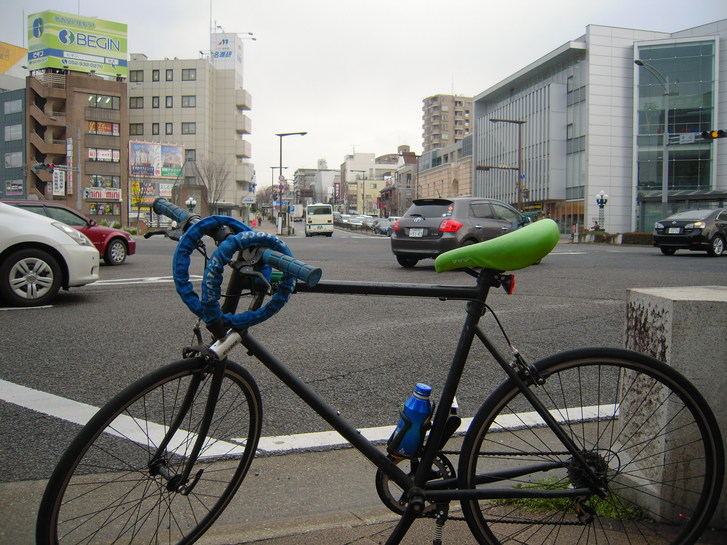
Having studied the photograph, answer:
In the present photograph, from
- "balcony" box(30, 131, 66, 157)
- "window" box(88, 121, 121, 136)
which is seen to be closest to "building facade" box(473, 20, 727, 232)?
"window" box(88, 121, 121, 136)

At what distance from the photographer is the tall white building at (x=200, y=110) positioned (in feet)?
241

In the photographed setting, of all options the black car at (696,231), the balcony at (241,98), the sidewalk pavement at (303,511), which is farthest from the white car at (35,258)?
the balcony at (241,98)

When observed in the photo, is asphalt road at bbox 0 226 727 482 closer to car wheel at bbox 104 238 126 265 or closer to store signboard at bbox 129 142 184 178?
car wheel at bbox 104 238 126 265

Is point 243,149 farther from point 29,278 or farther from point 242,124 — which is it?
point 29,278

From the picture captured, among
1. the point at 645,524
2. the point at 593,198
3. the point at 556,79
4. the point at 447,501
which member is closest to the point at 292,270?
the point at 447,501

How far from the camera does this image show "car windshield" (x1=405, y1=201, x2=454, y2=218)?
504 inches

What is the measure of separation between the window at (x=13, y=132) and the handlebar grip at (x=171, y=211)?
239 feet

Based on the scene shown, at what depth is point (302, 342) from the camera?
5.68 meters

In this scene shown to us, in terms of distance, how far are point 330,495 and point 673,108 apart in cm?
6161

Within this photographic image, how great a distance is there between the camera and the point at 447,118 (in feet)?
448

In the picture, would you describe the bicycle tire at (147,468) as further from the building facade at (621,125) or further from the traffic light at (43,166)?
the traffic light at (43,166)

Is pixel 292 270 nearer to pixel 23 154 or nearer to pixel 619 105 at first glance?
pixel 619 105

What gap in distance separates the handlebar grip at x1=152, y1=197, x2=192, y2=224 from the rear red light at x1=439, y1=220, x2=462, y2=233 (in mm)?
10544

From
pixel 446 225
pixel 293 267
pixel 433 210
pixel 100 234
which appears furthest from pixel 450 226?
pixel 293 267
